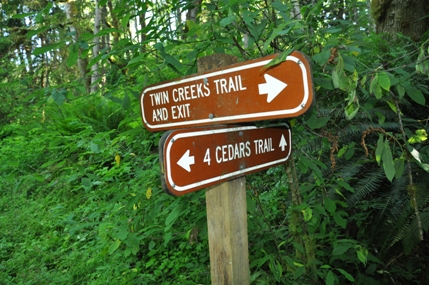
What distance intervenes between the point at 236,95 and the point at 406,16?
325 cm

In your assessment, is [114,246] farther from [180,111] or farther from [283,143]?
[283,143]

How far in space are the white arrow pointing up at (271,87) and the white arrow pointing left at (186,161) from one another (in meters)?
0.34

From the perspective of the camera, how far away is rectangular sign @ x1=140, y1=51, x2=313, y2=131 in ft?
3.81

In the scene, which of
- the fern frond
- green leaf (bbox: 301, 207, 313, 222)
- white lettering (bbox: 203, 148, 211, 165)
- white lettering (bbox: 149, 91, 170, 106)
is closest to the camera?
white lettering (bbox: 203, 148, 211, 165)

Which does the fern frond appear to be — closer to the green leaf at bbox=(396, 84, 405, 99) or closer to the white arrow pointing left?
the green leaf at bbox=(396, 84, 405, 99)

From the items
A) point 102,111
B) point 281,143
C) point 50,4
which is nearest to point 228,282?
point 281,143

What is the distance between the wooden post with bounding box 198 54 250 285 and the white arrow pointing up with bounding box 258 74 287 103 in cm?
38

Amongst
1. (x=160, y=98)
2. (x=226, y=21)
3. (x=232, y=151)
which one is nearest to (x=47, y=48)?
(x=160, y=98)

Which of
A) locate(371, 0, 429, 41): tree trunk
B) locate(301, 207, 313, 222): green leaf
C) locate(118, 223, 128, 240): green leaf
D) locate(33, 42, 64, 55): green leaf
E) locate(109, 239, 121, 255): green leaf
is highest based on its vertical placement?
locate(371, 0, 429, 41): tree trunk

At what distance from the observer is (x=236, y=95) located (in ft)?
4.34

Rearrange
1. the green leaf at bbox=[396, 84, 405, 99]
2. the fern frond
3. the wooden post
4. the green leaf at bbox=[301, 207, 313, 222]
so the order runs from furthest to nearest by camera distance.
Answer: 1. the fern frond
2. the green leaf at bbox=[301, 207, 313, 222]
3. the wooden post
4. the green leaf at bbox=[396, 84, 405, 99]

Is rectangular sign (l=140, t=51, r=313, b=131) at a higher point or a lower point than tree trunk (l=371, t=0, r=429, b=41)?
lower

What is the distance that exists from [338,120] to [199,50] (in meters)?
1.47

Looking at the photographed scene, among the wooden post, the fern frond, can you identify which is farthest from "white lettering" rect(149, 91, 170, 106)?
the fern frond
